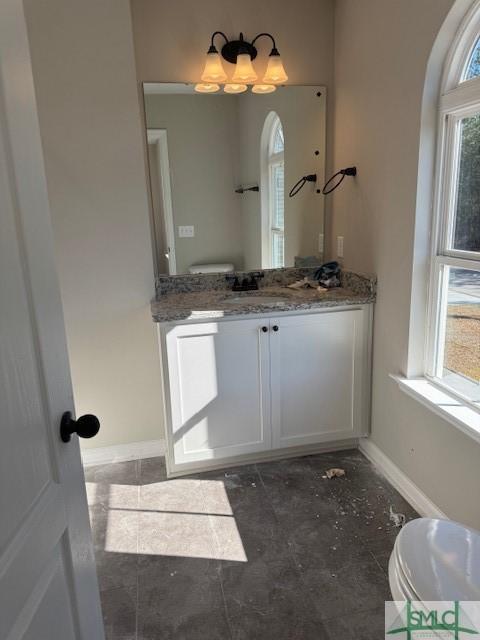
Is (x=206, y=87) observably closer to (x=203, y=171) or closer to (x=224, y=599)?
(x=203, y=171)

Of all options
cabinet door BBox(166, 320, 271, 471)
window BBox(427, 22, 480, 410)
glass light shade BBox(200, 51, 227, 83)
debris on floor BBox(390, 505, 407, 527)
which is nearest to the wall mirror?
glass light shade BBox(200, 51, 227, 83)

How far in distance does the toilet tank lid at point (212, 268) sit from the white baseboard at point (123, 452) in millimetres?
1034

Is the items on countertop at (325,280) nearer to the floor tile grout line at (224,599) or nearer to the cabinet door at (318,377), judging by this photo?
the cabinet door at (318,377)

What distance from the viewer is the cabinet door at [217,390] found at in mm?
2273

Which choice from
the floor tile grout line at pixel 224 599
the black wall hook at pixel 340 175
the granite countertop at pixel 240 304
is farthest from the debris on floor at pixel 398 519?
the black wall hook at pixel 340 175

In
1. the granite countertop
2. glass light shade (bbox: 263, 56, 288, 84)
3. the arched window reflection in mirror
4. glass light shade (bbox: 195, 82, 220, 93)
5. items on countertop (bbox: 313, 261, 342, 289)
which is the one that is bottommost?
the granite countertop

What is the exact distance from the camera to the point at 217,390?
2.35m

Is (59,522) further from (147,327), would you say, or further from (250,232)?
(250,232)

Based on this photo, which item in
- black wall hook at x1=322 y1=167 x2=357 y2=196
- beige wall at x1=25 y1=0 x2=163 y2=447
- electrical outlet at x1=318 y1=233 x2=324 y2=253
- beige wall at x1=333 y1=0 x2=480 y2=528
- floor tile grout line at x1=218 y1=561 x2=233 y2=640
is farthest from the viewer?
electrical outlet at x1=318 y1=233 x2=324 y2=253

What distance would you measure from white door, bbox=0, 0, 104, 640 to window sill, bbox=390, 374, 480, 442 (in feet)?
4.62

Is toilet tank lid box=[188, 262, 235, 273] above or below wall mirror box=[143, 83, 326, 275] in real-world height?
below

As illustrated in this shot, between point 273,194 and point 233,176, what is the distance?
0.27m

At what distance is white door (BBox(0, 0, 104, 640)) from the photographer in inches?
30.1

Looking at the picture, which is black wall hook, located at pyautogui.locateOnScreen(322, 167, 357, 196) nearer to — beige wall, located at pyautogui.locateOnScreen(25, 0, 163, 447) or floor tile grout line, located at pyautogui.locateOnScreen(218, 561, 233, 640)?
beige wall, located at pyautogui.locateOnScreen(25, 0, 163, 447)
